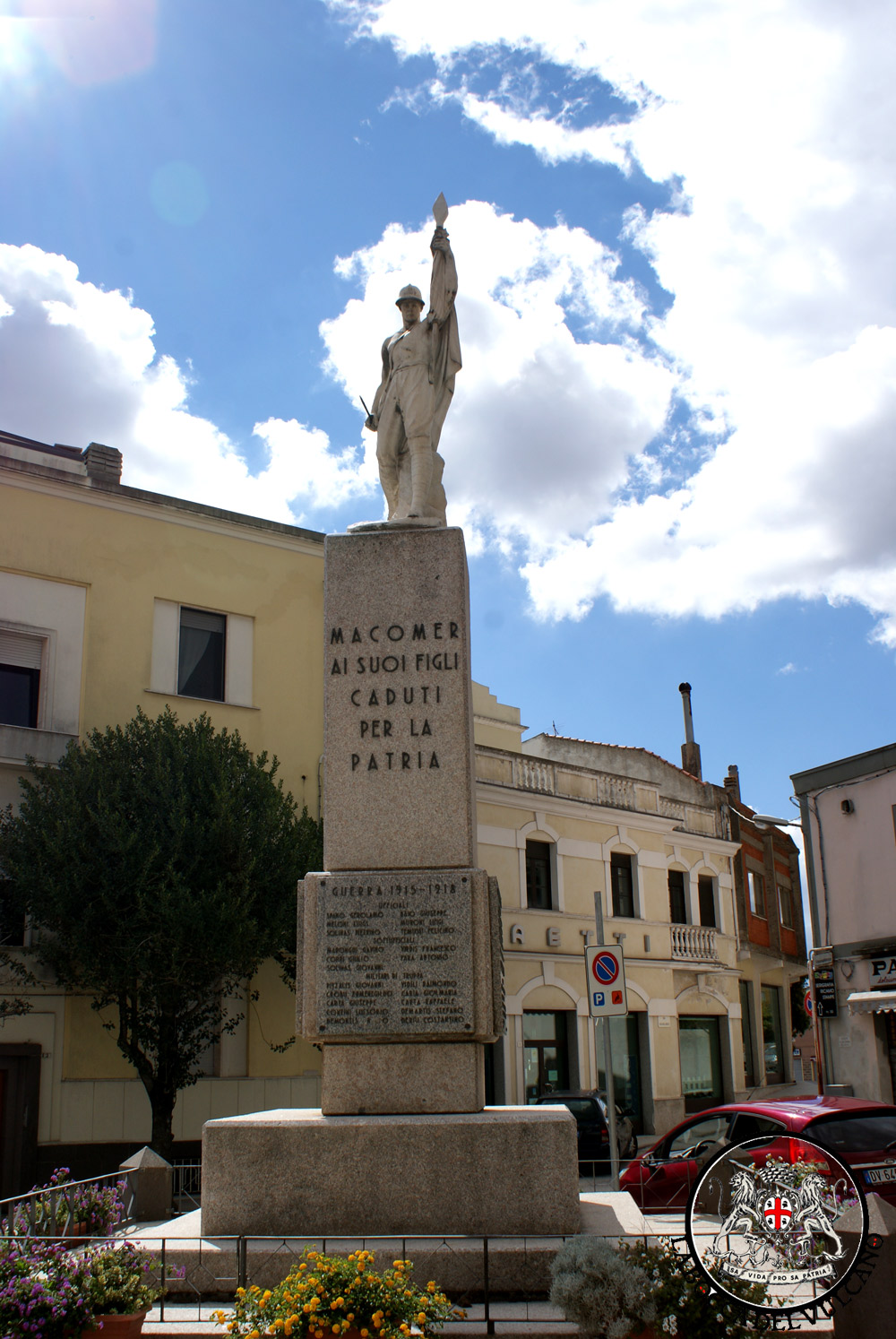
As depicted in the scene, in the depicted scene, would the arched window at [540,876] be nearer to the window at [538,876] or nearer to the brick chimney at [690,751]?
the window at [538,876]

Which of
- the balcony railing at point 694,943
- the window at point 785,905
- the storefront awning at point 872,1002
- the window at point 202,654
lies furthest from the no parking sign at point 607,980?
the window at point 785,905

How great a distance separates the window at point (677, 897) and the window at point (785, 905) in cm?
1050

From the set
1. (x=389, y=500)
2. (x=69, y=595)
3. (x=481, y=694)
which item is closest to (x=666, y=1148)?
(x=389, y=500)

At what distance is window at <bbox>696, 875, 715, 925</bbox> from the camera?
32.1 metres

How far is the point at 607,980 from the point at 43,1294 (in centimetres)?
858

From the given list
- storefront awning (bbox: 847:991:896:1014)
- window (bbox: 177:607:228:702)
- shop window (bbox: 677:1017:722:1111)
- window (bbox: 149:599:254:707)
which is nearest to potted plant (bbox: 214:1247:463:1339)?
window (bbox: 149:599:254:707)

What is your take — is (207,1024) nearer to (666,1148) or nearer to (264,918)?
(264,918)

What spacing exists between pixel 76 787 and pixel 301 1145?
11.3 m

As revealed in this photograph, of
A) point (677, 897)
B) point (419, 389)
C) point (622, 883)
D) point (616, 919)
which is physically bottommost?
point (616, 919)

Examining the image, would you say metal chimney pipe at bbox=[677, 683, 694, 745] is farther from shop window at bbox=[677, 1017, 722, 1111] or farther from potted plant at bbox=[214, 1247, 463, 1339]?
potted plant at bbox=[214, 1247, 463, 1339]

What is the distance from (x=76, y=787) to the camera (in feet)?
53.9

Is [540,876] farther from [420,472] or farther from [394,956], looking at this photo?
[394,956]

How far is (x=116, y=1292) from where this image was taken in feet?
16.5

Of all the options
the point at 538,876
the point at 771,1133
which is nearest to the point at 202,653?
the point at 538,876
